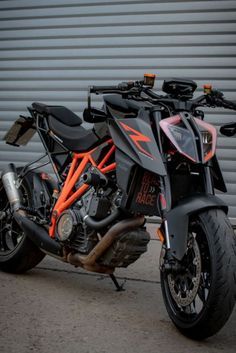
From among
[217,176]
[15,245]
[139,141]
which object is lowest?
[15,245]

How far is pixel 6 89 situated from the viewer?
25.1 ft

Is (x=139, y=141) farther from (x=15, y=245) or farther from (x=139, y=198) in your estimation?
(x=15, y=245)

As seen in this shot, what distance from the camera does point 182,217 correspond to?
324cm

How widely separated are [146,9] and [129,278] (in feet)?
11.2

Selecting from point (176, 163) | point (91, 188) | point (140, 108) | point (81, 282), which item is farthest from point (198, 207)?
point (81, 282)

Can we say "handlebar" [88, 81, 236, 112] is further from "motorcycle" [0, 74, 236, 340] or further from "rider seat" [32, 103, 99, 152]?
"rider seat" [32, 103, 99, 152]

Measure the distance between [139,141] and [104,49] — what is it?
12.5 ft

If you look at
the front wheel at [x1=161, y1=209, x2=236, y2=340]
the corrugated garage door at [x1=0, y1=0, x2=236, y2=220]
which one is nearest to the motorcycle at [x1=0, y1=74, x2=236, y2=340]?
the front wheel at [x1=161, y1=209, x2=236, y2=340]

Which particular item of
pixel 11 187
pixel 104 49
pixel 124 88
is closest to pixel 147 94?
pixel 124 88

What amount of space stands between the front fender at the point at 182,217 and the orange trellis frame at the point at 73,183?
0.86m

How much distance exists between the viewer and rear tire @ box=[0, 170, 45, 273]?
4.60 metres

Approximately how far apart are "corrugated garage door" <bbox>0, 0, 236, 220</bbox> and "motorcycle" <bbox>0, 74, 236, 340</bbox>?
2522 millimetres

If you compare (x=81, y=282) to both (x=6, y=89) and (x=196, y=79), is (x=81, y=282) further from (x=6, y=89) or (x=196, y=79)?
(x=6, y=89)

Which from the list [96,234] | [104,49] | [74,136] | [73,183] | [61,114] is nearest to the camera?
[96,234]
